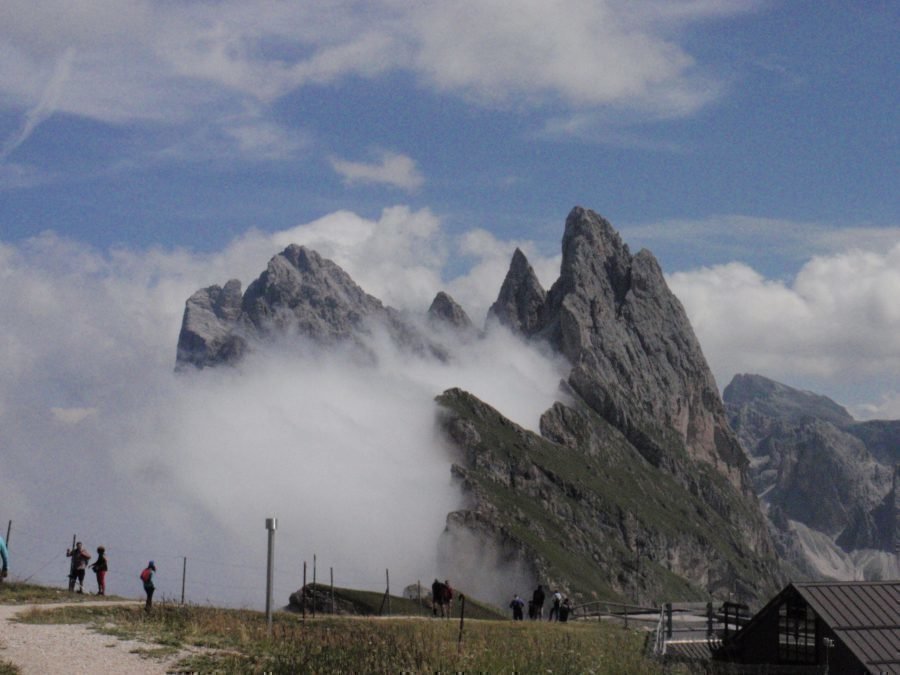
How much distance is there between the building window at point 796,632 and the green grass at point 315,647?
9.61 m

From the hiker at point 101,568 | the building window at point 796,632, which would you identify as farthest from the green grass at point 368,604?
the building window at point 796,632

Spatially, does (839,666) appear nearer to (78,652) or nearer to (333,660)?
(333,660)

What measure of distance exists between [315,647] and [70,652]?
19.4 ft

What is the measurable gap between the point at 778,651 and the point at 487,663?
22930mm

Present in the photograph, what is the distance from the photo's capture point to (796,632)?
45406 millimetres

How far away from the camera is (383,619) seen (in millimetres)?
48312

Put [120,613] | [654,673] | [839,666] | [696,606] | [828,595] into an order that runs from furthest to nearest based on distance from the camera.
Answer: [696,606]
[828,595]
[839,666]
[120,613]
[654,673]

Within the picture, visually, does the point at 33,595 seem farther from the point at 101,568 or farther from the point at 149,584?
the point at 101,568

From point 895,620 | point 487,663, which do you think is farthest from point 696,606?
point 487,663

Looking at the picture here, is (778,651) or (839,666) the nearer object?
(839,666)

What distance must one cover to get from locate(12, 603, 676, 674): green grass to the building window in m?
9.61

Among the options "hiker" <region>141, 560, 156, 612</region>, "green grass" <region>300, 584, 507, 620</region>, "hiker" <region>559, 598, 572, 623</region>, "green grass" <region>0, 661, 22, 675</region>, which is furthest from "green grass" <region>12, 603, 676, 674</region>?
"green grass" <region>300, 584, 507, 620</region>

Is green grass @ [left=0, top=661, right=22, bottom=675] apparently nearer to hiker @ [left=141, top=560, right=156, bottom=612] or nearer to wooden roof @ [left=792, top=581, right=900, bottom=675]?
hiker @ [left=141, top=560, right=156, bottom=612]

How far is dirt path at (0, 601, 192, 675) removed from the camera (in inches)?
1027
